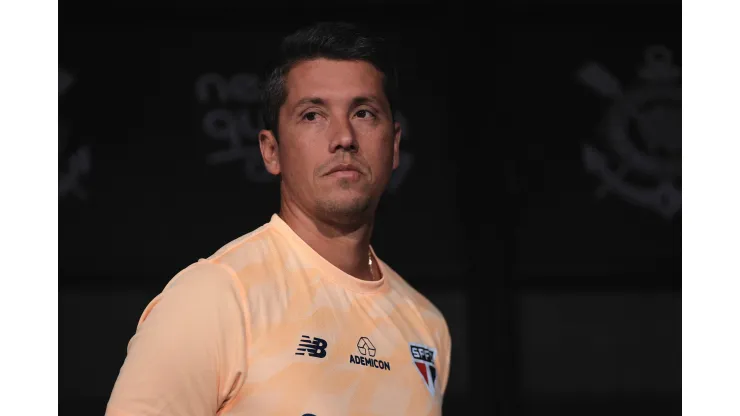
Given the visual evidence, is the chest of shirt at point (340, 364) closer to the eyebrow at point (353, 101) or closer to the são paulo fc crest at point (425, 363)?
the são paulo fc crest at point (425, 363)

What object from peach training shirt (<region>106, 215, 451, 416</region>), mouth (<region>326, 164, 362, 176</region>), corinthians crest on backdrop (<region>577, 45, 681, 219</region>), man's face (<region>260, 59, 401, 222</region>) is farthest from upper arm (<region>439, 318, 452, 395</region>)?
corinthians crest on backdrop (<region>577, 45, 681, 219</region>)

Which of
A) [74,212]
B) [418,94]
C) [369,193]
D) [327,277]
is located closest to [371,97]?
[369,193]

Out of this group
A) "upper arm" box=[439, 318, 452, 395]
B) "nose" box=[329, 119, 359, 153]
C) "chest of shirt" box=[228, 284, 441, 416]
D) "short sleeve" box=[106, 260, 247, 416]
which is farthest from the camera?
"upper arm" box=[439, 318, 452, 395]

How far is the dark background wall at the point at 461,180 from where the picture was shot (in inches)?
162

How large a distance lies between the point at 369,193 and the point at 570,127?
2.11m

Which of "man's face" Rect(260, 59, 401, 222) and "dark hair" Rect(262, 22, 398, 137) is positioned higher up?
"dark hair" Rect(262, 22, 398, 137)

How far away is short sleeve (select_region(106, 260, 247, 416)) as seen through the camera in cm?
198

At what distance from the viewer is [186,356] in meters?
2.00

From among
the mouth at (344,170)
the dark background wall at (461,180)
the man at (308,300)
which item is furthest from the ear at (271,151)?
the dark background wall at (461,180)

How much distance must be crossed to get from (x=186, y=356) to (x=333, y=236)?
1.97ft

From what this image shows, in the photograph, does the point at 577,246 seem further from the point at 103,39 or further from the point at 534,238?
the point at 103,39

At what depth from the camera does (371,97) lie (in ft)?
7.88

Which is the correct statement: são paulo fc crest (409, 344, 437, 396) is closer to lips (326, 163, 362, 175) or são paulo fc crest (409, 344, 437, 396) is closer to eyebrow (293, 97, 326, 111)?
lips (326, 163, 362, 175)

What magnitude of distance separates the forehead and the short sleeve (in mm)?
580
